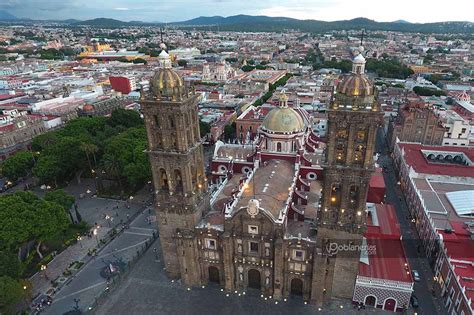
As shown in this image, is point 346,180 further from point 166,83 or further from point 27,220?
point 27,220

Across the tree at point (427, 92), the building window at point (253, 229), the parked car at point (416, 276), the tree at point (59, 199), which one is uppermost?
the building window at point (253, 229)

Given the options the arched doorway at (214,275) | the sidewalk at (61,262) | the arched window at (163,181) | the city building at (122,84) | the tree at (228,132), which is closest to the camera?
the arched window at (163,181)

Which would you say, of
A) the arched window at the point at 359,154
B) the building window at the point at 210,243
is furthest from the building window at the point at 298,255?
the arched window at the point at 359,154

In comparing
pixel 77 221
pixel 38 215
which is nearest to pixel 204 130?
pixel 77 221

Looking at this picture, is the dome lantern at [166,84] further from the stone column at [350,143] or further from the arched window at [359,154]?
the arched window at [359,154]

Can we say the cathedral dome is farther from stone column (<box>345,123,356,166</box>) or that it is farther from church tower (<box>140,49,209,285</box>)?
stone column (<box>345,123,356,166</box>)

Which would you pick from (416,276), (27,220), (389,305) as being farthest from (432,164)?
(27,220)
